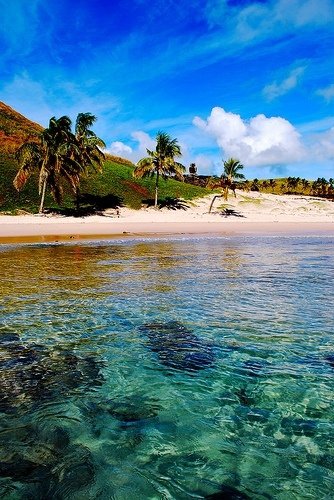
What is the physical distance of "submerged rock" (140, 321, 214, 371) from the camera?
5.81 m

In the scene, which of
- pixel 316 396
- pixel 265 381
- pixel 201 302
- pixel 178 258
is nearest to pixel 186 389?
pixel 265 381

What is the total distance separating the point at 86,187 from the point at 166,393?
51160 mm

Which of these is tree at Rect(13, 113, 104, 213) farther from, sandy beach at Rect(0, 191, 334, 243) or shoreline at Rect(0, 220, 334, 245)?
shoreline at Rect(0, 220, 334, 245)

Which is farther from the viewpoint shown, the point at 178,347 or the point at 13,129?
the point at 13,129

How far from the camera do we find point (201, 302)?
9.33m

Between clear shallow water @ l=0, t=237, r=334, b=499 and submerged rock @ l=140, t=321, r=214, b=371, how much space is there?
0.03 meters

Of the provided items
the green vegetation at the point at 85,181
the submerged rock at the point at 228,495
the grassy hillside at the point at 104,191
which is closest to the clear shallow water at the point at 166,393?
the submerged rock at the point at 228,495

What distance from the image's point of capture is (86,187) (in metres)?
53.8

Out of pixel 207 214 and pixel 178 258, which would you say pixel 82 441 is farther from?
pixel 207 214

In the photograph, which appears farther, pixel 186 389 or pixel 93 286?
pixel 93 286

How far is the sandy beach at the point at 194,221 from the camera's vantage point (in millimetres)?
33906

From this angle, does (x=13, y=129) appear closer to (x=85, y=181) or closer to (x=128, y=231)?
(x=85, y=181)

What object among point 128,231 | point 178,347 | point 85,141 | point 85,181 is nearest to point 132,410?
point 178,347

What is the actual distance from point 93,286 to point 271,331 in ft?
19.2
